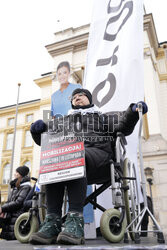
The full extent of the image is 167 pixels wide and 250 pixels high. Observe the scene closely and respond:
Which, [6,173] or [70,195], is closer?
[70,195]

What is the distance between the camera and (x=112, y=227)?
1674 millimetres

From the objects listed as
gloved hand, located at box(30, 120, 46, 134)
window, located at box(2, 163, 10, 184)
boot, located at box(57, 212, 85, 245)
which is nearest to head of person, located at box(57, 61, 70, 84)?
gloved hand, located at box(30, 120, 46, 134)

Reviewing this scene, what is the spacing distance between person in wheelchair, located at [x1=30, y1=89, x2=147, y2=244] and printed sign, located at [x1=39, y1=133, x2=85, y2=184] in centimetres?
7

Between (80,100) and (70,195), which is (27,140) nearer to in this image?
(80,100)

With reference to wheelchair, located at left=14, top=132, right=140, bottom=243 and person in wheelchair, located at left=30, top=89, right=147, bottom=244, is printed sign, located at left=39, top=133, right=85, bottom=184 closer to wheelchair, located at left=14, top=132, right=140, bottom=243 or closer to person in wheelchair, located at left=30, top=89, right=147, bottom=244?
person in wheelchair, located at left=30, top=89, right=147, bottom=244

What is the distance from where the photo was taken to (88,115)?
206 centimetres

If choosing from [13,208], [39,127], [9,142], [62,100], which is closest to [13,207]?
[13,208]

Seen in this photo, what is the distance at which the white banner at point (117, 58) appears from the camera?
10.2ft

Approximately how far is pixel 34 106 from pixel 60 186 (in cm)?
1979

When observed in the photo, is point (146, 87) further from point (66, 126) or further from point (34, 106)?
point (34, 106)

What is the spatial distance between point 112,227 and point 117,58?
2360mm

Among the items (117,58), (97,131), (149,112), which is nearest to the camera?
(97,131)

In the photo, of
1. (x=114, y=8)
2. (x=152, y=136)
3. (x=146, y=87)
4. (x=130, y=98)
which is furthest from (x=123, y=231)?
(x=146, y=87)

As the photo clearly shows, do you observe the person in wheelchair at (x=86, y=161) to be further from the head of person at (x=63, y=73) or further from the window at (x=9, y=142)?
the window at (x=9, y=142)
